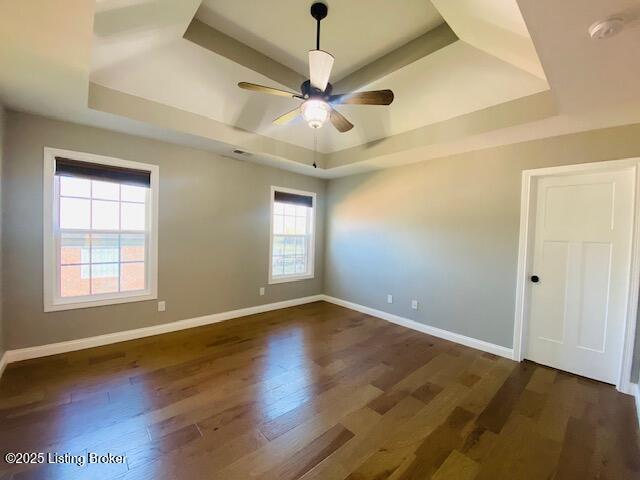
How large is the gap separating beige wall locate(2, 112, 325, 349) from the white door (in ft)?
11.2

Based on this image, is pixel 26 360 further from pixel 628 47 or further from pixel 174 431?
pixel 628 47

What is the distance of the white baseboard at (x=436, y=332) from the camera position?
311 centimetres

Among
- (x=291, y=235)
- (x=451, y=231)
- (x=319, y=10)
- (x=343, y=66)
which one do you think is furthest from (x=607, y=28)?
(x=291, y=235)

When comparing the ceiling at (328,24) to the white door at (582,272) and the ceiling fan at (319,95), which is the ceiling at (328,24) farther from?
the white door at (582,272)

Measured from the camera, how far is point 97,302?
3033 millimetres

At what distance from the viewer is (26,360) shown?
8.74 ft

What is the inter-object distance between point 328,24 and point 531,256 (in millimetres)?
3112

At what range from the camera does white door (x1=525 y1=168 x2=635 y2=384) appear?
250 centimetres

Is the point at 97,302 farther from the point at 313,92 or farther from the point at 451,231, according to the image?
the point at 451,231

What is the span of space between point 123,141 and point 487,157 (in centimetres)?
433

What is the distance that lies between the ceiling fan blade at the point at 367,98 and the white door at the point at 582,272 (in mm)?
2158

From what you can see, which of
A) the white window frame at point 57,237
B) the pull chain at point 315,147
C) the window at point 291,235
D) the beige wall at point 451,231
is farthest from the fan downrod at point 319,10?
the window at point 291,235

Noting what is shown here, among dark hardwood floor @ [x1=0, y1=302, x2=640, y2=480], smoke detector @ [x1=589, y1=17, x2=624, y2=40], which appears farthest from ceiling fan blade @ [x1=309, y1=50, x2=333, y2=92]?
dark hardwood floor @ [x1=0, y1=302, x2=640, y2=480]

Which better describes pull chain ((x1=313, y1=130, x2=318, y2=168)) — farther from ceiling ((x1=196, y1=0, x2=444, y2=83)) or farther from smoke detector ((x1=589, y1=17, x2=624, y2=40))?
smoke detector ((x1=589, y1=17, x2=624, y2=40))
